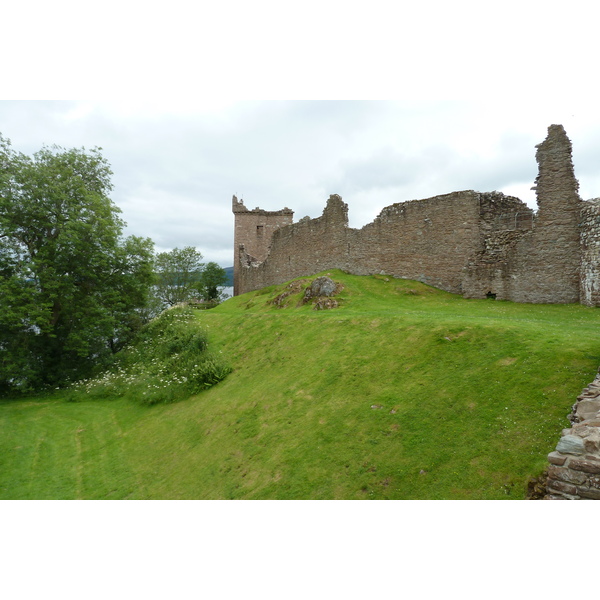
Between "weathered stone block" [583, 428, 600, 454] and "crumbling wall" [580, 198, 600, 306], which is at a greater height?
"crumbling wall" [580, 198, 600, 306]

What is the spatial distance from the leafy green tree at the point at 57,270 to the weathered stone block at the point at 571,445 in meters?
21.3

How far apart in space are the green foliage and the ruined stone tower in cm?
2376

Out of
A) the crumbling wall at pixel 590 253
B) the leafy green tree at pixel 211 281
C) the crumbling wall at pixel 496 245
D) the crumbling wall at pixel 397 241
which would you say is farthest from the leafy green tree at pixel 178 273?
the crumbling wall at pixel 590 253

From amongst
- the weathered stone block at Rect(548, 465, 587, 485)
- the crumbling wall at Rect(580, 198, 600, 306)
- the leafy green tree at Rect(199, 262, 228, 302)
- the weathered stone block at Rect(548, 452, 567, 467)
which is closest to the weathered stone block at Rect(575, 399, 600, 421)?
the weathered stone block at Rect(548, 452, 567, 467)

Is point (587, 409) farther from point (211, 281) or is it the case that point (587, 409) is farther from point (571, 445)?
point (211, 281)

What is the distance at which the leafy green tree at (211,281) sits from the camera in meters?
55.6

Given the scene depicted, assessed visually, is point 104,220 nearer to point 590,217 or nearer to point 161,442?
point 161,442

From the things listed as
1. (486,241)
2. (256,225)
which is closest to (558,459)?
(486,241)

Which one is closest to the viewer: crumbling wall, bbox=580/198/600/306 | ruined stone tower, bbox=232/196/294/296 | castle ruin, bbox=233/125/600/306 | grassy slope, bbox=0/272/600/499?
grassy slope, bbox=0/272/600/499

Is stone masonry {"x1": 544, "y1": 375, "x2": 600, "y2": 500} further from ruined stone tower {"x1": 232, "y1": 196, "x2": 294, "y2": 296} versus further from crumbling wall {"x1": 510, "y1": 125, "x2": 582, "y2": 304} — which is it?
ruined stone tower {"x1": 232, "y1": 196, "x2": 294, "y2": 296}

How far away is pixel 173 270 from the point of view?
5775 centimetres

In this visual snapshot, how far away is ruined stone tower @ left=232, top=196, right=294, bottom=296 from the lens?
1875 inches

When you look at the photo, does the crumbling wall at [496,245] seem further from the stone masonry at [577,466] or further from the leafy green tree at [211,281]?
the leafy green tree at [211,281]

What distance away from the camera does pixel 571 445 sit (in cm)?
471
